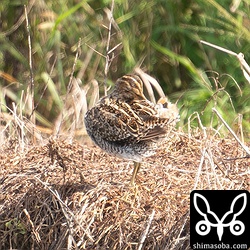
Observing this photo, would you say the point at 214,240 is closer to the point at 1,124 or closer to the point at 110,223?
the point at 110,223

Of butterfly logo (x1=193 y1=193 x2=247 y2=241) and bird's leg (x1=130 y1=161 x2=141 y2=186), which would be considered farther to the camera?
bird's leg (x1=130 y1=161 x2=141 y2=186)

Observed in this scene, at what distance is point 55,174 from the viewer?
549 cm

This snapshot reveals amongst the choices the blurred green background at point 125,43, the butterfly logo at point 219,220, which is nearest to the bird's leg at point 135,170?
the butterfly logo at point 219,220

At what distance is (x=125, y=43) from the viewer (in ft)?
27.2

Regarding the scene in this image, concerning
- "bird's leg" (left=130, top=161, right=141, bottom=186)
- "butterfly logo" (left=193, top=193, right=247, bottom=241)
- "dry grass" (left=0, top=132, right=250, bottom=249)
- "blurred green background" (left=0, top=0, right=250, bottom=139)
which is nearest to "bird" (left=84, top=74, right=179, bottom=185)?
"bird's leg" (left=130, top=161, right=141, bottom=186)

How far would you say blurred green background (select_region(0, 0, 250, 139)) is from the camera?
809 cm

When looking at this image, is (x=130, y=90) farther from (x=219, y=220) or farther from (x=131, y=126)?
(x=219, y=220)

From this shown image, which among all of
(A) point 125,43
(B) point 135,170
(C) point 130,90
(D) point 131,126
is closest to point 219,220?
(B) point 135,170

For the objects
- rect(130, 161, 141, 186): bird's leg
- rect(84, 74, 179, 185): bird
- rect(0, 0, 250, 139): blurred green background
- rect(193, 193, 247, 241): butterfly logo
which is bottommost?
rect(0, 0, 250, 139): blurred green background

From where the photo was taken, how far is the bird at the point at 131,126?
5.15 metres

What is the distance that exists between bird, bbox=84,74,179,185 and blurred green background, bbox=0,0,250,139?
262 cm

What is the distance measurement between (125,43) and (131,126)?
10.5ft

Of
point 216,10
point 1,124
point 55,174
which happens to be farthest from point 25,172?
point 216,10

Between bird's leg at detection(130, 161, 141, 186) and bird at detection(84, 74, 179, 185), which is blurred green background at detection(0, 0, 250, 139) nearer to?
bird at detection(84, 74, 179, 185)
